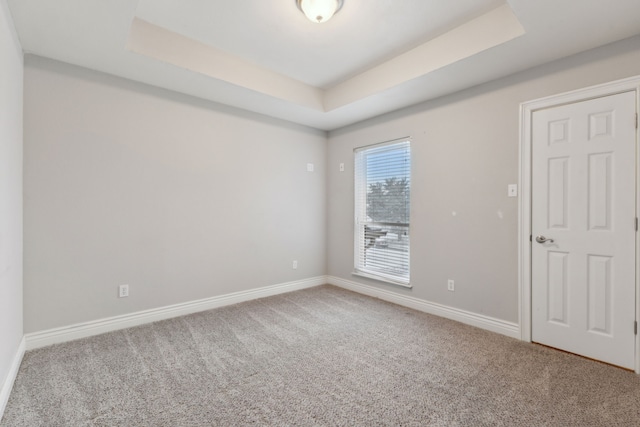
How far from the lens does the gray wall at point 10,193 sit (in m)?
1.81

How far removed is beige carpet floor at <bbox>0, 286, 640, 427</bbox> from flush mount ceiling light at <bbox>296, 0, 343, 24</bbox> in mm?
2568

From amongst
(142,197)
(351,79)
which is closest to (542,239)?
(351,79)

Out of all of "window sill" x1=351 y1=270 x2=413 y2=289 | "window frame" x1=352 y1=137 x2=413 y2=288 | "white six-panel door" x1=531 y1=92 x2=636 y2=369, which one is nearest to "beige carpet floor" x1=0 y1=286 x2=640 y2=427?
"white six-panel door" x1=531 y1=92 x2=636 y2=369

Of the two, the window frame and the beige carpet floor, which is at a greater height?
the window frame

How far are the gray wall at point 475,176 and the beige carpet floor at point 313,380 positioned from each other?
49 centimetres

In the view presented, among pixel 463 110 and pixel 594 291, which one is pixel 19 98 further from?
pixel 594 291

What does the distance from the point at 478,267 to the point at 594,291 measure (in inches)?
34.0

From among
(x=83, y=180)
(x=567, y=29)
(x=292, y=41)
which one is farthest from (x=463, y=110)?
(x=83, y=180)

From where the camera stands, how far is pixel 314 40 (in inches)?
104

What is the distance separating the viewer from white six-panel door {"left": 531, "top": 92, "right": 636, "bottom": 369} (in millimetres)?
2182

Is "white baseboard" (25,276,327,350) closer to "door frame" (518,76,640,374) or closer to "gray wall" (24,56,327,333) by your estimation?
"gray wall" (24,56,327,333)

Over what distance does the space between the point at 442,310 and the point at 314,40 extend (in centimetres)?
303

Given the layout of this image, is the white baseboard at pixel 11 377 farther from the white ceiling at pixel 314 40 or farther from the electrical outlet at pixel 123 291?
the white ceiling at pixel 314 40

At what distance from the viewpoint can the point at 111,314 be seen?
2.80 m
